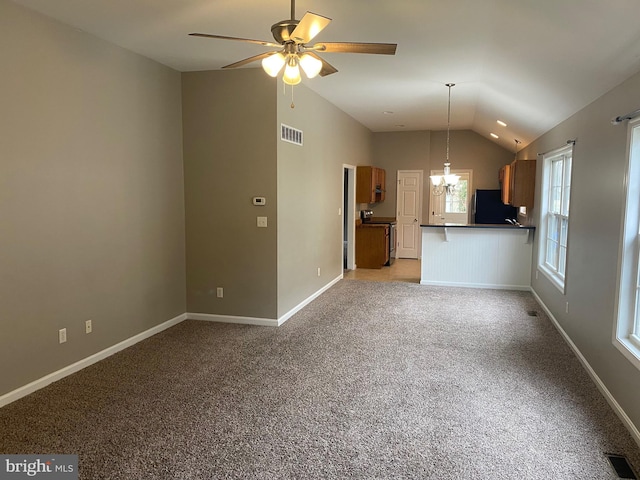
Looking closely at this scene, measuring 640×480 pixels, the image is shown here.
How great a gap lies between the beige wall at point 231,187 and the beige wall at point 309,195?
0.46 ft

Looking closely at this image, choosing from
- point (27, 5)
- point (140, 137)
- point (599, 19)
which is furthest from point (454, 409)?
point (27, 5)

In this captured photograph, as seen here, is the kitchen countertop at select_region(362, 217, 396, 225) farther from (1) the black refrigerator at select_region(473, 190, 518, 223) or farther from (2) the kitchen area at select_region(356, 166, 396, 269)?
(1) the black refrigerator at select_region(473, 190, 518, 223)

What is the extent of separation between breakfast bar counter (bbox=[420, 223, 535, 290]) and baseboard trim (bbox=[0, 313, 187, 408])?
13.7ft

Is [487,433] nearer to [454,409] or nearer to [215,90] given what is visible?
[454,409]

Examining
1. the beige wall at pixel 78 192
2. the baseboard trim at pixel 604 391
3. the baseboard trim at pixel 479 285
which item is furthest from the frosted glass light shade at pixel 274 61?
the baseboard trim at pixel 479 285

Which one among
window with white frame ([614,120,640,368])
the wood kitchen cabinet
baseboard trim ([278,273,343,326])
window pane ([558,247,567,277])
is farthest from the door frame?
window with white frame ([614,120,640,368])

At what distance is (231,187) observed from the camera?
4.82 metres

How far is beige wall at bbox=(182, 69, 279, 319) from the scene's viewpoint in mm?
4691

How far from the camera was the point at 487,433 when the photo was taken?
2.67m

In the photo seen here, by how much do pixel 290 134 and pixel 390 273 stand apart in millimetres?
3965

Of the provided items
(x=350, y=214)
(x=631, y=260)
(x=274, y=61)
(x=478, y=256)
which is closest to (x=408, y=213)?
(x=350, y=214)

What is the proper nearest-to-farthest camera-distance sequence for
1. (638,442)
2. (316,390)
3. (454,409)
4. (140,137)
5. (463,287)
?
1. (638,442)
2. (454,409)
3. (316,390)
4. (140,137)
5. (463,287)

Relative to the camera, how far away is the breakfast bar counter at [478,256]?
6.77 metres

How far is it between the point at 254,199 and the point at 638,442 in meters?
3.74
